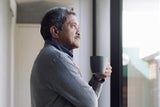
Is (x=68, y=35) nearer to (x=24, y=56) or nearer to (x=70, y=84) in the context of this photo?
(x=70, y=84)

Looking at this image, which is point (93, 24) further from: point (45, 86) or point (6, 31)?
point (45, 86)

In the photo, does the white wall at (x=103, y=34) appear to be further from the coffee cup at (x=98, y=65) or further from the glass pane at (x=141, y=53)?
the coffee cup at (x=98, y=65)

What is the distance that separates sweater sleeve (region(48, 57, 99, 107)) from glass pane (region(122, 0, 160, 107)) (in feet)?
4.56

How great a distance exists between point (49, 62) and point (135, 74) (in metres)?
1.56

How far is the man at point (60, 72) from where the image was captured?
1248 millimetres

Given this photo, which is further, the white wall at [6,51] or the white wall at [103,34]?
the white wall at [103,34]

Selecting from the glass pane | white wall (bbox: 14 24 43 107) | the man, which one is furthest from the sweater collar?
white wall (bbox: 14 24 43 107)

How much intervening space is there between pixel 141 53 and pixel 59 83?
1.52 meters

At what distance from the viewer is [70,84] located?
4.10 feet

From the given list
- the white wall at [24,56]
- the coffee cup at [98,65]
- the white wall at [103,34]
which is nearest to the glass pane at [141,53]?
the white wall at [103,34]

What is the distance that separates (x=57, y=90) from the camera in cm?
127

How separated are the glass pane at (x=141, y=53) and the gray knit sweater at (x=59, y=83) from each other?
1.39 m

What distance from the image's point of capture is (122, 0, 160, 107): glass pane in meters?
2.56

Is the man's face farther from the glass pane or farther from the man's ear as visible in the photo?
the glass pane
